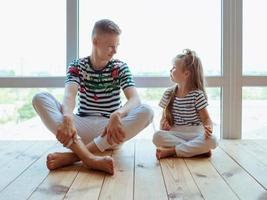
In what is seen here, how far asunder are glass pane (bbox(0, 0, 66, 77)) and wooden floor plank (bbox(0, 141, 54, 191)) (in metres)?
0.55

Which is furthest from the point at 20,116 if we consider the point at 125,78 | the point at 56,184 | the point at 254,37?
the point at 254,37

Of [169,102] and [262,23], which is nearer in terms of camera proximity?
[169,102]

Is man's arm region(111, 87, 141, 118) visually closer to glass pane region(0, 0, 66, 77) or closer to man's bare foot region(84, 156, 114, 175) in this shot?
man's bare foot region(84, 156, 114, 175)

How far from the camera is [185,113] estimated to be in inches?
82.3

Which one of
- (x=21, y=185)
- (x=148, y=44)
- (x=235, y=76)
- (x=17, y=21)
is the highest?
(x=17, y=21)

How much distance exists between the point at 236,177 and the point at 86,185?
0.61 m

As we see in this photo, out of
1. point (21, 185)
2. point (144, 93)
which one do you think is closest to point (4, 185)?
point (21, 185)

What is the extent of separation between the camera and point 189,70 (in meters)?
2.11

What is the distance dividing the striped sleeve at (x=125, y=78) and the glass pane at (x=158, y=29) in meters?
0.46

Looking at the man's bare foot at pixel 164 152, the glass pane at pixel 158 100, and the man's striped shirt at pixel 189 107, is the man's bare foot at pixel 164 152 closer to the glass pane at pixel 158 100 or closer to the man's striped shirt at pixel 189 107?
the man's striped shirt at pixel 189 107

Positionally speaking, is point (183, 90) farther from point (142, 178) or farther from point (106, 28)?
point (142, 178)

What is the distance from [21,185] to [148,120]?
695 mm

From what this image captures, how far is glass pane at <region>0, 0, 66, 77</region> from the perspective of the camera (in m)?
2.50

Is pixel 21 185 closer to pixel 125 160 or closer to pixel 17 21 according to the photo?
pixel 125 160
